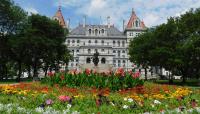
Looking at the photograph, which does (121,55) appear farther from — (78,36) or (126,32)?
(78,36)

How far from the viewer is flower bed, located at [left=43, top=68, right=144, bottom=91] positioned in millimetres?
18453

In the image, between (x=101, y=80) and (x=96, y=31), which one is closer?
(x=101, y=80)

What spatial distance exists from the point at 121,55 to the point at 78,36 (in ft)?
56.8

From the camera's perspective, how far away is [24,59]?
189ft

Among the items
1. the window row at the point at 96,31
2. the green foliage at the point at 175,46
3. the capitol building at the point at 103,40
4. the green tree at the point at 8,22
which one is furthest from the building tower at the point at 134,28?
the green tree at the point at 8,22

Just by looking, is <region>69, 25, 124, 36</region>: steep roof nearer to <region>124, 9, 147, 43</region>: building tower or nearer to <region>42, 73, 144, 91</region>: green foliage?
<region>124, 9, 147, 43</region>: building tower

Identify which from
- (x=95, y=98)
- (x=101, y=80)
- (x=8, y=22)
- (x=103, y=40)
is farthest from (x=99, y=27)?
(x=95, y=98)

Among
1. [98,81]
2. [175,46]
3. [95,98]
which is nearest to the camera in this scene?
[95,98]

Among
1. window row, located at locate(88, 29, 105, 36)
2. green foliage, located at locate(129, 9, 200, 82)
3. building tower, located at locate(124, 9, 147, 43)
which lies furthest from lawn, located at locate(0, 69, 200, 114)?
building tower, located at locate(124, 9, 147, 43)

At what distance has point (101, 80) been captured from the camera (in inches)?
741

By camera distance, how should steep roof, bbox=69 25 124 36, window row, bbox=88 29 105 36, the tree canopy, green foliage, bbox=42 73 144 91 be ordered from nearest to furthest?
1. green foliage, bbox=42 73 144 91
2. the tree canopy
3. window row, bbox=88 29 105 36
4. steep roof, bbox=69 25 124 36

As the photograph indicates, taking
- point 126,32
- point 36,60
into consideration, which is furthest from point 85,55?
point 36,60

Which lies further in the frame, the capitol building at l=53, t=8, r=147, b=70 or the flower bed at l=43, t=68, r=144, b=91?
the capitol building at l=53, t=8, r=147, b=70

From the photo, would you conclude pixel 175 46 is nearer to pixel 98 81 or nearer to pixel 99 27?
pixel 98 81
